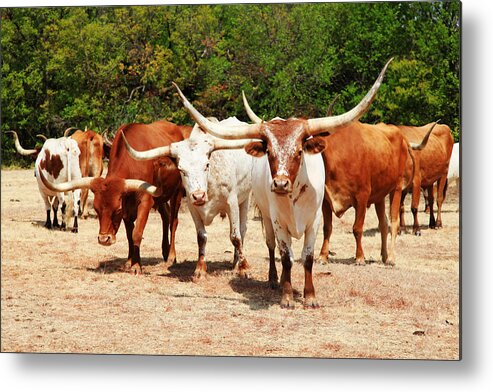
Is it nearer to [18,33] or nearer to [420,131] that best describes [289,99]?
[420,131]

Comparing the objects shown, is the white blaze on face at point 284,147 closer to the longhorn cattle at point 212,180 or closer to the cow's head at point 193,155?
the longhorn cattle at point 212,180

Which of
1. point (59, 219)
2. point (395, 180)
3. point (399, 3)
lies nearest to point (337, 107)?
point (399, 3)

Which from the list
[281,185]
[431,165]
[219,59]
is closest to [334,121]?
[281,185]

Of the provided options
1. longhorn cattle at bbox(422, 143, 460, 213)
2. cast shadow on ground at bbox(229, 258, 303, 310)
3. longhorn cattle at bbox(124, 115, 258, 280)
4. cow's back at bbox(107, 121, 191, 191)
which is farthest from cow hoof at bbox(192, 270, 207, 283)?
longhorn cattle at bbox(422, 143, 460, 213)

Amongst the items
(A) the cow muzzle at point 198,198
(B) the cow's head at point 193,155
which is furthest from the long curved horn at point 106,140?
(A) the cow muzzle at point 198,198

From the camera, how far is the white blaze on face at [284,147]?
770 centimetres

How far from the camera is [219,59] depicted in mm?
8438

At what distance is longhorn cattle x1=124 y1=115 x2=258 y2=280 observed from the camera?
9.05m

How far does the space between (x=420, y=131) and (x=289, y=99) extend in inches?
44.4

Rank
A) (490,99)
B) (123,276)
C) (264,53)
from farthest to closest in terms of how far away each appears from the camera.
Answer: (123,276), (264,53), (490,99)

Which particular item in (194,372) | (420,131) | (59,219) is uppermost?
(420,131)

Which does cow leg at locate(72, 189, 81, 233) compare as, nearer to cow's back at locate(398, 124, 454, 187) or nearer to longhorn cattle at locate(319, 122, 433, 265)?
longhorn cattle at locate(319, 122, 433, 265)

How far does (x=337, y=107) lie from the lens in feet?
27.7

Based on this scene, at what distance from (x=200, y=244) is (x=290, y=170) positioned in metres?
2.07
